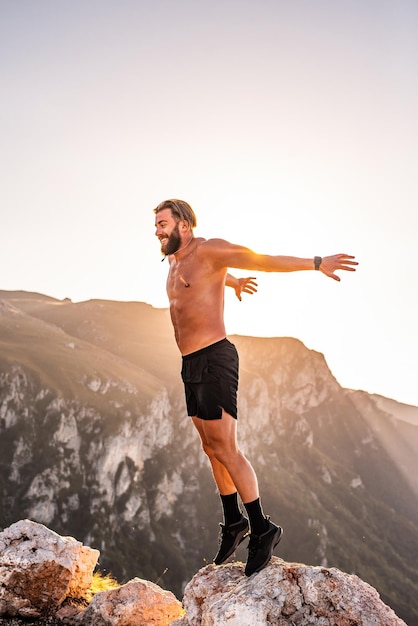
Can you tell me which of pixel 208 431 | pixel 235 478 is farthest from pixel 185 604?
pixel 208 431

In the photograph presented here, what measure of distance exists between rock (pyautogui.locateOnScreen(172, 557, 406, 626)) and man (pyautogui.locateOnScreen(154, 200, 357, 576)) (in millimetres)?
368

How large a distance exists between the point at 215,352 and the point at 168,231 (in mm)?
1712

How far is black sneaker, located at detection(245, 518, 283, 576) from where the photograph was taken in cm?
528

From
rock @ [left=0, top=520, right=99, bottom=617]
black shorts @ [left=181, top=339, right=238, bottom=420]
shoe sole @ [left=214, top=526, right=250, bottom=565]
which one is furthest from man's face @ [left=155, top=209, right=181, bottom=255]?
rock @ [left=0, top=520, right=99, bottom=617]

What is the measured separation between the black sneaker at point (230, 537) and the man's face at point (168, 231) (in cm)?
379

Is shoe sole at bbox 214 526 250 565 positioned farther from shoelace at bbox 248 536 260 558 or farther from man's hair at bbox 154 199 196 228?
man's hair at bbox 154 199 196 228

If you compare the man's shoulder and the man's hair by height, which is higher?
the man's hair

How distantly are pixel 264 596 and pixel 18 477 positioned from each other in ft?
545

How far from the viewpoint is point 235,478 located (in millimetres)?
5363

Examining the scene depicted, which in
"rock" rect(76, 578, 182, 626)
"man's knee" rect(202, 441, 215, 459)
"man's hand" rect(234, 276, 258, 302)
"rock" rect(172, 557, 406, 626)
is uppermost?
"man's hand" rect(234, 276, 258, 302)

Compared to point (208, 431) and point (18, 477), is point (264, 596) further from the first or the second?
point (18, 477)

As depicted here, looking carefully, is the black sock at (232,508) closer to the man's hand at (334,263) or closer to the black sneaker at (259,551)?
the black sneaker at (259,551)

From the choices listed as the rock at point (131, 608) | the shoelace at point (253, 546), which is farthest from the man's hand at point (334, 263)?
the rock at point (131, 608)

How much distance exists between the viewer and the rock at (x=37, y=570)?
22.1 ft
